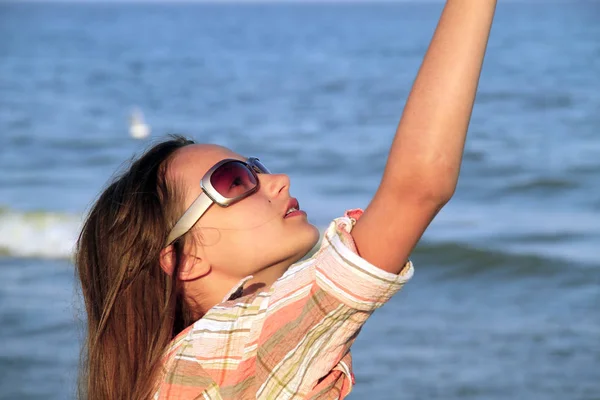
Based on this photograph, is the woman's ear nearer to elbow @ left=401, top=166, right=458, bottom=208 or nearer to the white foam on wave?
elbow @ left=401, top=166, right=458, bottom=208

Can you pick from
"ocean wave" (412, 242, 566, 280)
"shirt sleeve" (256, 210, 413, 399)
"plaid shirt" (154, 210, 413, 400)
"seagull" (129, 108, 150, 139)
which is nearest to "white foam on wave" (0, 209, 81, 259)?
"ocean wave" (412, 242, 566, 280)

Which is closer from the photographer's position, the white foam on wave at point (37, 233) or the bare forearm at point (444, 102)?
the bare forearm at point (444, 102)

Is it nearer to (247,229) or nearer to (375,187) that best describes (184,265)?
(247,229)

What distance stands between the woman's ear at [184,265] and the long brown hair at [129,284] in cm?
1

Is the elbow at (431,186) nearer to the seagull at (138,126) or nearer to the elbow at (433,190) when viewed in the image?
the elbow at (433,190)

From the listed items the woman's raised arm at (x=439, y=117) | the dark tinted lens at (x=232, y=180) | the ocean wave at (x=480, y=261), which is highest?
the woman's raised arm at (x=439, y=117)

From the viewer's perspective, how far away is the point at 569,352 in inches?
255

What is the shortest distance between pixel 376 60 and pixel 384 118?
14784 mm

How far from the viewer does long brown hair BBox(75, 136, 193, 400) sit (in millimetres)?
1932

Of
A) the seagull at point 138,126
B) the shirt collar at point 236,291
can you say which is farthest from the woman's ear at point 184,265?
the seagull at point 138,126

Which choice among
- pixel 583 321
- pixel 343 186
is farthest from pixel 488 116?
pixel 583 321

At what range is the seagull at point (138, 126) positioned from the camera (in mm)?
16913

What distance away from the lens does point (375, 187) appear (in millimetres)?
12492

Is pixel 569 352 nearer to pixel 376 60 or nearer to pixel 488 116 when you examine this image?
pixel 488 116
